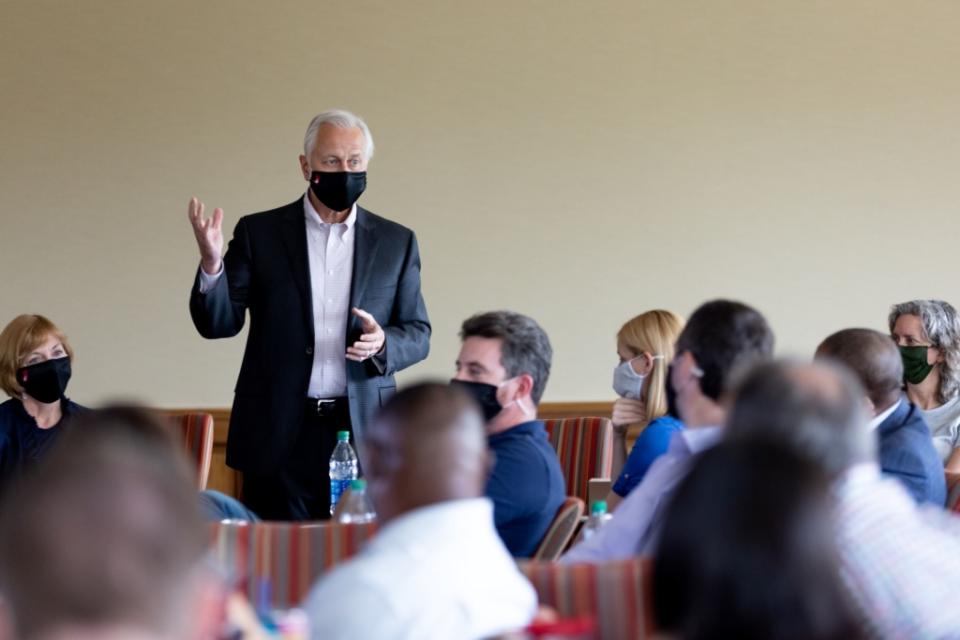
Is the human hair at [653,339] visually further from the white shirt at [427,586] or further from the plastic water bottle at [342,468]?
the white shirt at [427,586]

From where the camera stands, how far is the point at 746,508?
3.75ft

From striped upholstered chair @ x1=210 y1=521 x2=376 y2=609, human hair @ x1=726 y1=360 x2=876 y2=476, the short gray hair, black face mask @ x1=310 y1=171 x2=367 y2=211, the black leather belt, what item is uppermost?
the short gray hair

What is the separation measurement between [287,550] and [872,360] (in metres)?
1.51

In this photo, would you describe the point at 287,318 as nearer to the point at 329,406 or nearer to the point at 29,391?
the point at 329,406

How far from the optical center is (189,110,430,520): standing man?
3977 mm

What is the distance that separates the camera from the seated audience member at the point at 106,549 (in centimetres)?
113

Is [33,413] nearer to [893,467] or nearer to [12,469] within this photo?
[12,469]

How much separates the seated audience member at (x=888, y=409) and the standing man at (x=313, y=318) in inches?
54.2

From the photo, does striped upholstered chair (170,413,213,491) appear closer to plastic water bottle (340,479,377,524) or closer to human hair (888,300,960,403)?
plastic water bottle (340,479,377,524)

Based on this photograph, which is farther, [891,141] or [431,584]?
[891,141]

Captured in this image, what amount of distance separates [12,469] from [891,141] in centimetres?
420

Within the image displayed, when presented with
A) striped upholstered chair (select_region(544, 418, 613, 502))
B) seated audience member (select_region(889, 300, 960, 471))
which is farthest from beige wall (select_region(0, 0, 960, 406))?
seated audience member (select_region(889, 300, 960, 471))

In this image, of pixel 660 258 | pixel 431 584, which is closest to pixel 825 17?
pixel 660 258

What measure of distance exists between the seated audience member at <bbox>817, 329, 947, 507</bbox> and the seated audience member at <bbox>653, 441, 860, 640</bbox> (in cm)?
209
